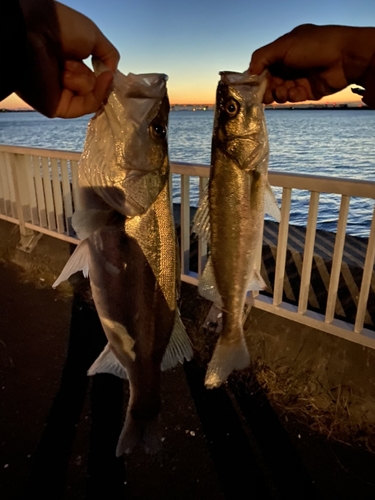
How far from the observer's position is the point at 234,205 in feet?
6.94

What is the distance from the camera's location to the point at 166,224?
6.48 feet

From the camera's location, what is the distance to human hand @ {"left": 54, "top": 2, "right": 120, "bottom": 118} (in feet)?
5.39

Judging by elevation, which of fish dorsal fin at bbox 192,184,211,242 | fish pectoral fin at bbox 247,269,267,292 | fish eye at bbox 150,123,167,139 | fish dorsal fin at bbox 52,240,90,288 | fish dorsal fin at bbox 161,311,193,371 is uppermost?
fish eye at bbox 150,123,167,139

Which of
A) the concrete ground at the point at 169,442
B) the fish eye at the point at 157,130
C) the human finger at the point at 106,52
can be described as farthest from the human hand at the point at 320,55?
the concrete ground at the point at 169,442

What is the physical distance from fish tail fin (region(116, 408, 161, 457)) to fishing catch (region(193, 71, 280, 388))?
0.40 m

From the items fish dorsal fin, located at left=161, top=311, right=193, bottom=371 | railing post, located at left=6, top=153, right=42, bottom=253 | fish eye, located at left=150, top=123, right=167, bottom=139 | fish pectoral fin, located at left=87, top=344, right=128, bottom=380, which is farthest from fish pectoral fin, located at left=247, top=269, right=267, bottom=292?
railing post, located at left=6, top=153, right=42, bottom=253

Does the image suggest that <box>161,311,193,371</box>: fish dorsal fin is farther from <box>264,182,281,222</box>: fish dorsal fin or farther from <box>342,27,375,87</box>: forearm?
<box>342,27,375,87</box>: forearm

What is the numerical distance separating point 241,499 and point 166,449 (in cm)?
71

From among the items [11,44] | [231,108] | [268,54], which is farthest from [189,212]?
[11,44]

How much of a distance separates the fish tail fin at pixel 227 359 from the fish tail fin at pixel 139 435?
0.39m

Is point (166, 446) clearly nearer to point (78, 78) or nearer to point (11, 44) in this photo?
point (78, 78)

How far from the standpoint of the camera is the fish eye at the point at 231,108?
1984 millimetres

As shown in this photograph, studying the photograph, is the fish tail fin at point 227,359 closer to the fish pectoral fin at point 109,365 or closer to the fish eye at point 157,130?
the fish pectoral fin at point 109,365

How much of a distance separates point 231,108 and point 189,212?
8.76ft
